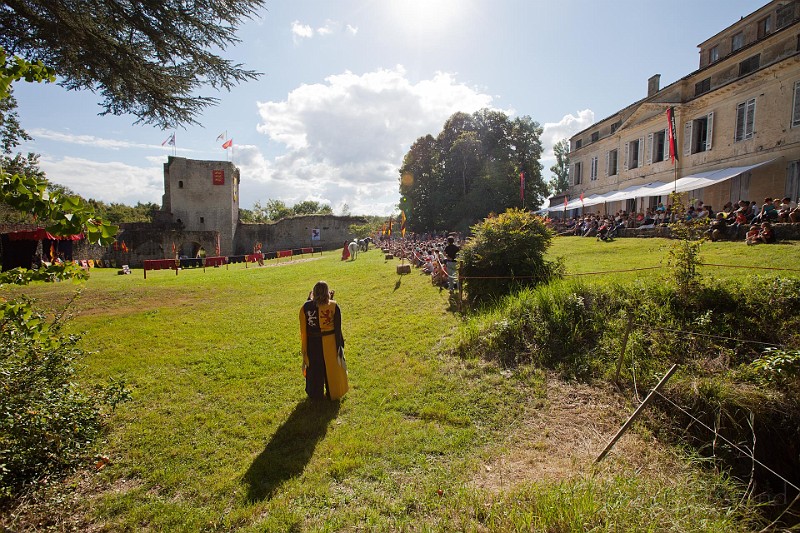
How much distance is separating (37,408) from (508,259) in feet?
26.3

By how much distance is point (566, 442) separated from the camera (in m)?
4.25

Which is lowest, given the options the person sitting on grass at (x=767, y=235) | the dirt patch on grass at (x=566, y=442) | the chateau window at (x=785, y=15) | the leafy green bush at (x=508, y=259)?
the dirt patch on grass at (x=566, y=442)

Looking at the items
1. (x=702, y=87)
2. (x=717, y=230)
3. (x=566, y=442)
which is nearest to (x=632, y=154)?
(x=702, y=87)

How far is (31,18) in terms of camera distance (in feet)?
21.5

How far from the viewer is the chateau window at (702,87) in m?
19.9

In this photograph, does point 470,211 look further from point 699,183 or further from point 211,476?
point 211,476

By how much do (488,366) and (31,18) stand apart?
32.3 feet

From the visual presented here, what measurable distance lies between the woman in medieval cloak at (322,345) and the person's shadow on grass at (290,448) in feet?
0.78

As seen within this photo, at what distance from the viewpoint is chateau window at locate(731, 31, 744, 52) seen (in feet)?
67.6

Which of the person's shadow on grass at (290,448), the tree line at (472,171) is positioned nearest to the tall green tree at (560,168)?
the tree line at (472,171)

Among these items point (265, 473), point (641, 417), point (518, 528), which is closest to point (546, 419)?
point (641, 417)

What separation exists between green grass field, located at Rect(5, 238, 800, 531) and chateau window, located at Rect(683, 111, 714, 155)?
15.6 m

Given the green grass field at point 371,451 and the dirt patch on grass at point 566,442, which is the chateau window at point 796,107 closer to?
the green grass field at point 371,451

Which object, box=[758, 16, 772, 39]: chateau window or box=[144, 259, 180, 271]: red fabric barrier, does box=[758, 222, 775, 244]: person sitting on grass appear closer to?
box=[758, 16, 772, 39]: chateau window
